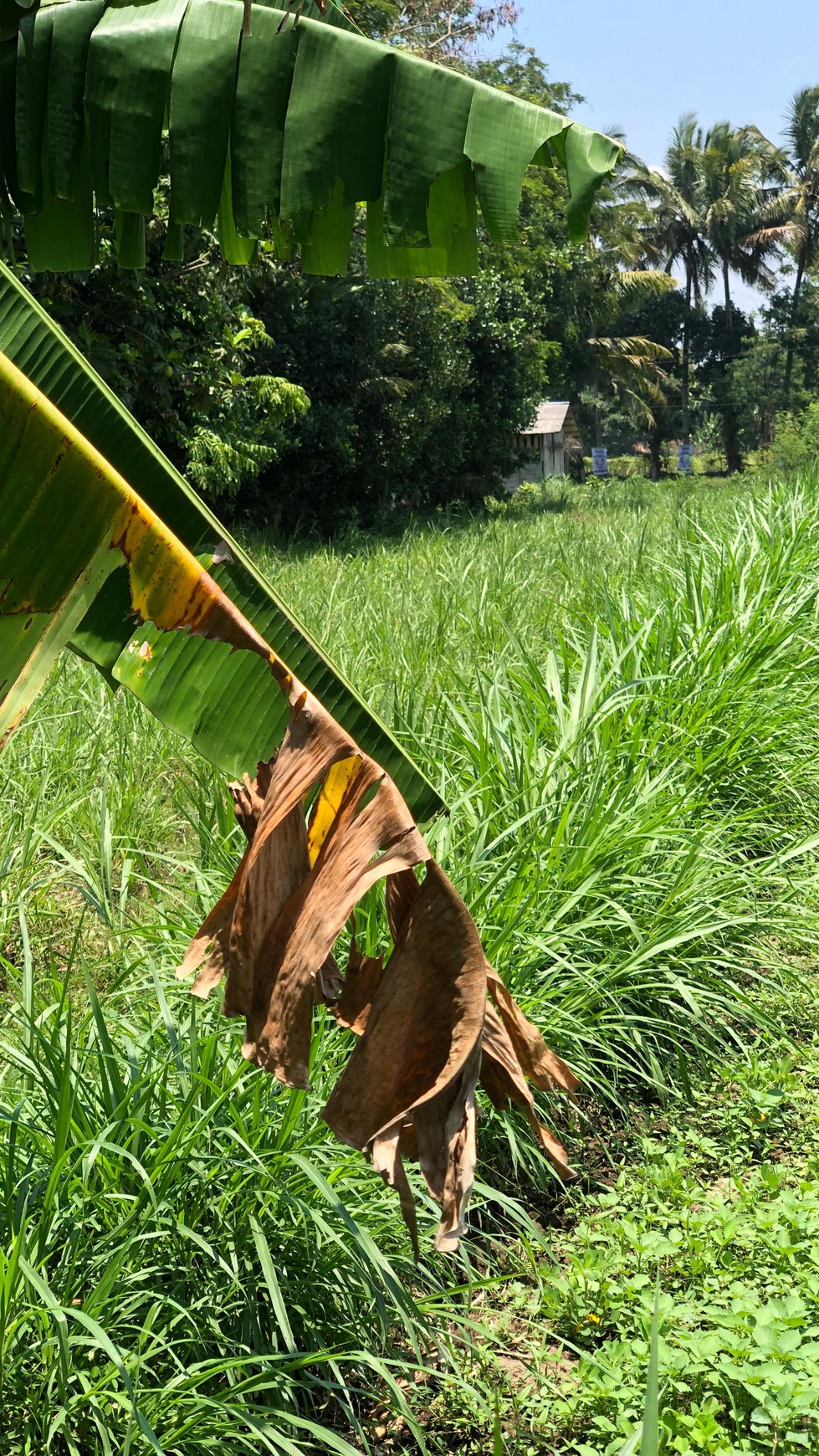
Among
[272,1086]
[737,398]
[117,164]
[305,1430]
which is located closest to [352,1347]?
[305,1430]

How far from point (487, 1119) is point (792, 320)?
52.1 meters

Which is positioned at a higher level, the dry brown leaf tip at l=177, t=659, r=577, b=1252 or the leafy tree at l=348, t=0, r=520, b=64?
the leafy tree at l=348, t=0, r=520, b=64

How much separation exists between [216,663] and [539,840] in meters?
1.97

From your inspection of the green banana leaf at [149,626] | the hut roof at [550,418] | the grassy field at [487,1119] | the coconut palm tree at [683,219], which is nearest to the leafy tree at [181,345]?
the grassy field at [487,1119]

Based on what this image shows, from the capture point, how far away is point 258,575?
1.68 metres

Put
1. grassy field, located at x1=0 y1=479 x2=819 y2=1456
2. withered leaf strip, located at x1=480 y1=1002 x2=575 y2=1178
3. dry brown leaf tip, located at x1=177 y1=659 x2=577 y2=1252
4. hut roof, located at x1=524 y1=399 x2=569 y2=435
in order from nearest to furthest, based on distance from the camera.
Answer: dry brown leaf tip, located at x1=177 y1=659 x2=577 y2=1252
withered leaf strip, located at x1=480 y1=1002 x2=575 y2=1178
grassy field, located at x1=0 y1=479 x2=819 y2=1456
hut roof, located at x1=524 y1=399 x2=569 y2=435

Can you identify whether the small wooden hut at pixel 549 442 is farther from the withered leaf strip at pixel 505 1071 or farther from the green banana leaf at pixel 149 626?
the withered leaf strip at pixel 505 1071

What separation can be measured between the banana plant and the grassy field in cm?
67

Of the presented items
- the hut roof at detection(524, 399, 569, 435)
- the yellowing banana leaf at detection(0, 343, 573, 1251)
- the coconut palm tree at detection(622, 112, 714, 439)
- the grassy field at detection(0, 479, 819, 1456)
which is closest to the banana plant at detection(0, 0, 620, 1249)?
the yellowing banana leaf at detection(0, 343, 573, 1251)

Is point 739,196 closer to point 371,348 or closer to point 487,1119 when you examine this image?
point 371,348

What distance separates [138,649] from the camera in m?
1.58

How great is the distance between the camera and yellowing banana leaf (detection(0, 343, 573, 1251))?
1.38 meters

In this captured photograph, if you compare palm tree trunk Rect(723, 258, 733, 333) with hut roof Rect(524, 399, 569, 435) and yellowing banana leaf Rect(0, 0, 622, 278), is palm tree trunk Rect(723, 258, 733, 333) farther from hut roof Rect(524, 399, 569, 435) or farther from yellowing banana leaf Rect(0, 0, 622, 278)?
yellowing banana leaf Rect(0, 0, 622, 278)

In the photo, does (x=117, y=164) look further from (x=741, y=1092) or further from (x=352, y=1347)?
(x=741, y=1092)
